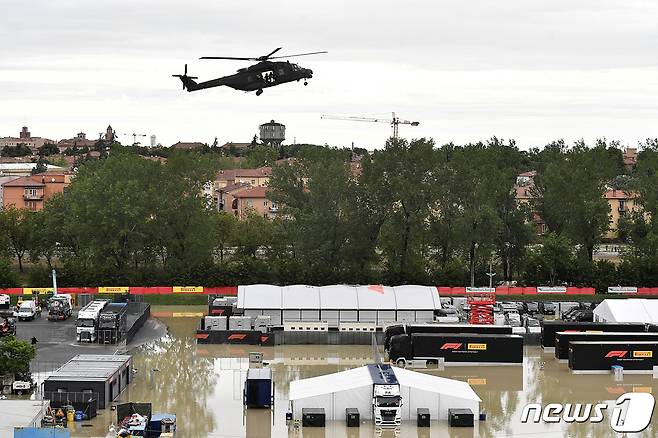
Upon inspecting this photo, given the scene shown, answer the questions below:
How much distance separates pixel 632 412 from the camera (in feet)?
90.5

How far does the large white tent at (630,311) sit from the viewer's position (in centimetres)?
3791

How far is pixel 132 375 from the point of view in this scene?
3127 centimetres

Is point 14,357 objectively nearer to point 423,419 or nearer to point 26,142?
point 423,419

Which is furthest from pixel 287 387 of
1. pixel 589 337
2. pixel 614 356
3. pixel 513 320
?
pixel 513 320

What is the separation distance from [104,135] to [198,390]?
143106 millimetres

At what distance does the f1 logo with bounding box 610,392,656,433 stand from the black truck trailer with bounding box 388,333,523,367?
4655mm

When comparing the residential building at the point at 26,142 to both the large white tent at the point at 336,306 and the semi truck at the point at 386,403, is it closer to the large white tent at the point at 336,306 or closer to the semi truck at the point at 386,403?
the large white tent at the point at 336,306

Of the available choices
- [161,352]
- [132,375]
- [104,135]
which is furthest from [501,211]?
[104,135]

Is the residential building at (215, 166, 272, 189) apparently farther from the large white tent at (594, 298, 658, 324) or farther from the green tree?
the green tree

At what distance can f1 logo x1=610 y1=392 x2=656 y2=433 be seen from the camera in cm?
2622

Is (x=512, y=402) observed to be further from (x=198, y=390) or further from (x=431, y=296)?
(x=431, y=296)

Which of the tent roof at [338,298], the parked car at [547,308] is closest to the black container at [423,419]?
the tent roof at [338,298]

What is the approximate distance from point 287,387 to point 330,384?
10.4 feet

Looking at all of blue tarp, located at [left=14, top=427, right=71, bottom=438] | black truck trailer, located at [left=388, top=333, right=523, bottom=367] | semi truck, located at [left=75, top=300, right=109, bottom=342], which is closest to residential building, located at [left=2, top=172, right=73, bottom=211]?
semi truck, located at [left=75, top=300, right=109, bottom=342]
